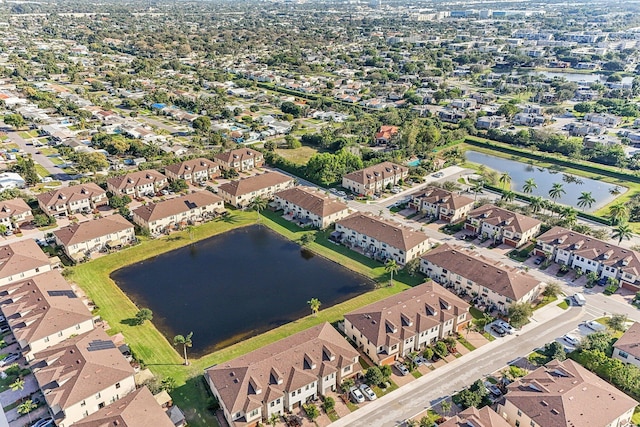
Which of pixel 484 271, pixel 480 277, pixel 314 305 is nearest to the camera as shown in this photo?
pixel 314 305

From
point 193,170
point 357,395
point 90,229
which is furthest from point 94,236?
point 357,395

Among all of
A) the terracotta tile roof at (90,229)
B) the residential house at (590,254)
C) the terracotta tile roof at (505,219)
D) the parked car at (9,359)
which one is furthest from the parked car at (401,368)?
the terracotta tile roof at (90,229)

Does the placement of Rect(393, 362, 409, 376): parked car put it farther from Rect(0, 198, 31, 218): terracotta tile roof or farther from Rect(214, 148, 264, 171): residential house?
Rect(0, 198, 31, 218): terracotta tile roof

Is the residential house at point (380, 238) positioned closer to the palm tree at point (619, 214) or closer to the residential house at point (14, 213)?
the palm tree at point (619, 214)

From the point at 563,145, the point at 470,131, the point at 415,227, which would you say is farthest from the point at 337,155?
the point at 563,145

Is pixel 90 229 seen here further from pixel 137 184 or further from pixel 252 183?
pixel 252 183
